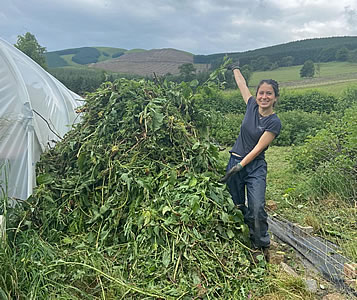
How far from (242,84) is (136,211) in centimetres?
176

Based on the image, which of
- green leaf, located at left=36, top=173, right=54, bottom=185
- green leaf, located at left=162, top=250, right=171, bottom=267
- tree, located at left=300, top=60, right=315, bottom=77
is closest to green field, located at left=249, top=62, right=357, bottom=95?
tree, located at left=300, top=60, right=315, bottom=77

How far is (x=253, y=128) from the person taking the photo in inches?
118

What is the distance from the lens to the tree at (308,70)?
A: 33.4m

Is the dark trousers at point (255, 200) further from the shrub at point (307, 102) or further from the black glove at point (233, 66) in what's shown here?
the shrub at point (307, 102)

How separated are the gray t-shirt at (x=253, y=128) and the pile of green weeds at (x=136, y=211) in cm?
38

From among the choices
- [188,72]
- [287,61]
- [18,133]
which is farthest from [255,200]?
[287,61]

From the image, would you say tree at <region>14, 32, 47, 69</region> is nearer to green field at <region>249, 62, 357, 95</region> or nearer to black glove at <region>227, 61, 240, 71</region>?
green field at <region>249, 62, 357, 95</region>

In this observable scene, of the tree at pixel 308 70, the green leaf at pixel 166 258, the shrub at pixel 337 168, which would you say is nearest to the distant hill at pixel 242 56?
the tree at pixel 308 70

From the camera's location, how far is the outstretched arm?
132 inches

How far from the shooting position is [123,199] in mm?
2965

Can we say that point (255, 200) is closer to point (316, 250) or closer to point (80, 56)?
point (316, 250)

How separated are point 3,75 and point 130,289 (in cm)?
289


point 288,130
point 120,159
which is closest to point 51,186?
point 120,159

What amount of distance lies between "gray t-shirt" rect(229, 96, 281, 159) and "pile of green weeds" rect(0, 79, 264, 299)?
15.1 inches
